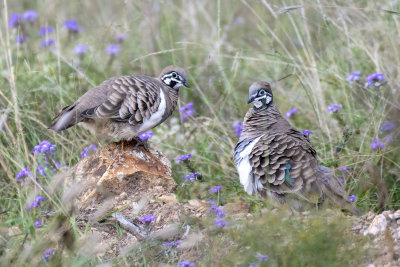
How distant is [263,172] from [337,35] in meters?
2.54

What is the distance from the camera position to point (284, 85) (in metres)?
6.54

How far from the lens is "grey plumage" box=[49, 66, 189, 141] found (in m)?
4.27

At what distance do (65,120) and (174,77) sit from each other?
44.0 inches

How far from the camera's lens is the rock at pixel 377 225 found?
3.27 meters

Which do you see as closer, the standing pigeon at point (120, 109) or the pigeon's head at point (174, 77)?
the standing pigeon at point (120, 109)

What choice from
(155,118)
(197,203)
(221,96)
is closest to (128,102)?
(155,118)

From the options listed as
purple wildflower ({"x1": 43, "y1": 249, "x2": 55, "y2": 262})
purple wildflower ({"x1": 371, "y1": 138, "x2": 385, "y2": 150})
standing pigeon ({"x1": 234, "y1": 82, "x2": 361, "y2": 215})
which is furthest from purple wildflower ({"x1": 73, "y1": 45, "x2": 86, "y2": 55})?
purple wildflower ({"x1": 43, "y1": 249, "x2": 55, "y2": 262})

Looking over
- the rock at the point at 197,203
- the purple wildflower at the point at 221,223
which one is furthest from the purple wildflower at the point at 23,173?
the purple wildflower at the point at 221,223

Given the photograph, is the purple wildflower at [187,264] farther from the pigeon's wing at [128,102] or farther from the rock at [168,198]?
the pigeon's wing at [128,102]

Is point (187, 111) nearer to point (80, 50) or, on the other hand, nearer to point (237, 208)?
point (237, 208)

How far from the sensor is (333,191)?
395cm

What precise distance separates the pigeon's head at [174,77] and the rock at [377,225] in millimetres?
2103

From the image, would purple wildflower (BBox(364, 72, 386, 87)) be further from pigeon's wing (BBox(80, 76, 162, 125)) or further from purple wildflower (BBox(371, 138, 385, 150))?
pigeon's wing (BBox(80, 76, 162, 125))

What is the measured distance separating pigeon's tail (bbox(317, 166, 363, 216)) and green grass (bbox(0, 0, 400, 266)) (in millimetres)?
157
